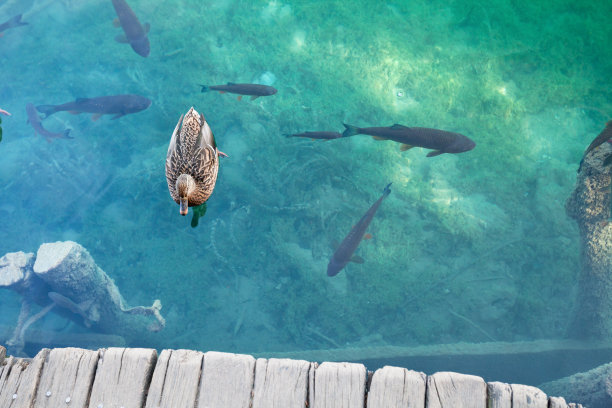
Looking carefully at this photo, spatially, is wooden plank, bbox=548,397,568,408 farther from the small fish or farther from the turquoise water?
the small fish

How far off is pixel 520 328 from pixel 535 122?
3.36m

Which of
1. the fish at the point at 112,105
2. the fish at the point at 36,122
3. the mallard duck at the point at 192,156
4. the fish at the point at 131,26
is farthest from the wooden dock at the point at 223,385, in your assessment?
the fish at the point at 131,26

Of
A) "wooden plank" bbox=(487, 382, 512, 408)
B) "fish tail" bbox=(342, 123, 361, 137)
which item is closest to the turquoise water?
"fish tail" bbox=(342, 123, 361, 137)

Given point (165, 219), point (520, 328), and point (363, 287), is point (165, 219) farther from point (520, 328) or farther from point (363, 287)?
point (520, 328)

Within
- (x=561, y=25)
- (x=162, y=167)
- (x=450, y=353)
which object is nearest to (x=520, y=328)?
(x=450, y=353)

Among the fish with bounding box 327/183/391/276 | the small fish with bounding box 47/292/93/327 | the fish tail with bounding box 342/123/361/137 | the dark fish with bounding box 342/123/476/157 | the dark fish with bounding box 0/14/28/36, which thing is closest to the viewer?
the dark fish with bounding box 342/123/476/157

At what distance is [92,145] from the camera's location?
719 cm

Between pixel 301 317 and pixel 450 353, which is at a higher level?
pixel 450 353

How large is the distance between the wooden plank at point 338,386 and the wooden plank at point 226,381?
0.40 meters

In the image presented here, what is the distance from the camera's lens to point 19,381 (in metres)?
2.33

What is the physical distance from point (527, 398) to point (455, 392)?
0.40 meters

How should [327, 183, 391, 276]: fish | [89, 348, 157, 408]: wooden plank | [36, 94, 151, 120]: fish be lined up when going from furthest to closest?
[36, 94, 151, 120]: fish
[327, 183, 391, 276]: fish
[89, 348, 157, 408]: wooden plank

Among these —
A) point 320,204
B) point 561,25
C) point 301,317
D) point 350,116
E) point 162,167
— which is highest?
point 561,25

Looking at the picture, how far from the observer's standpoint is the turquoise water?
5.76 m
